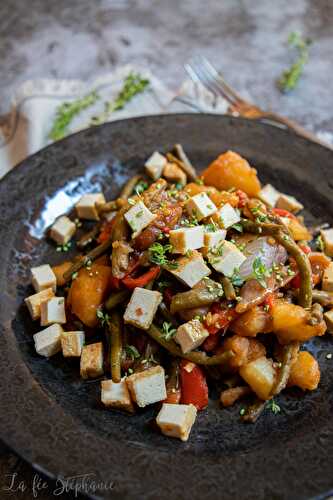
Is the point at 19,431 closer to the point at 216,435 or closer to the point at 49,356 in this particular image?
the point at 49,356

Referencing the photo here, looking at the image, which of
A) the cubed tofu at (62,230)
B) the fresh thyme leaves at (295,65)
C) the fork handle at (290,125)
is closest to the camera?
the cubed tofu at (62,230)

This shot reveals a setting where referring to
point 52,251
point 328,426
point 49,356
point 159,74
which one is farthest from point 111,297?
point 159,74

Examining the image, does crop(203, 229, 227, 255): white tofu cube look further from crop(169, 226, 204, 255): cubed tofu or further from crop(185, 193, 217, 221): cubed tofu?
crop(185, 193, 217, 221): cubed tofu

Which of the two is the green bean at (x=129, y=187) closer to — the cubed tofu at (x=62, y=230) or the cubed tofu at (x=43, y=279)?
the cubed tofu at (x=62, y=230)

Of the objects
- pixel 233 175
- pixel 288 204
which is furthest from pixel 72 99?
pixel 288 204

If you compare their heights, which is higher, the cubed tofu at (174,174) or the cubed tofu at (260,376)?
the cubed tofu at (174,174)

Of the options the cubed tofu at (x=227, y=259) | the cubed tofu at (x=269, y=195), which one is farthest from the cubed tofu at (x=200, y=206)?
the cubed tofu at (x=269, y=195)
